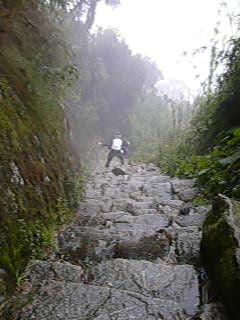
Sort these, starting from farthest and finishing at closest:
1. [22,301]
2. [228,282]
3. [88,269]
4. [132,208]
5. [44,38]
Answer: [44,38]
[132,208]
[88,269]
[22,301]
[228,282]

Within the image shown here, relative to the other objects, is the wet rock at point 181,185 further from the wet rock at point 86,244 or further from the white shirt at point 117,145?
the white shirt at point 117,145

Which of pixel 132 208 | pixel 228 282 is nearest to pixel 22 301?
pixel 228 282

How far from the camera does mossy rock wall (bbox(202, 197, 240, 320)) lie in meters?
2.35

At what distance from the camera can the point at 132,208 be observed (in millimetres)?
5598

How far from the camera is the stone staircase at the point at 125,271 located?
2.53 meters

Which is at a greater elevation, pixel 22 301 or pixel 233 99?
pixel 233 99

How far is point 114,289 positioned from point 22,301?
68 centimetres

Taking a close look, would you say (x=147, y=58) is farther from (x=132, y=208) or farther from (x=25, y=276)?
(x=25, y=276)

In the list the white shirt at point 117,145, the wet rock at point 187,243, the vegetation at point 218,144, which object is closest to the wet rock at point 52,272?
the wet rock at point 187,243

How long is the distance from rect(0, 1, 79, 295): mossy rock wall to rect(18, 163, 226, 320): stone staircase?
275 mm

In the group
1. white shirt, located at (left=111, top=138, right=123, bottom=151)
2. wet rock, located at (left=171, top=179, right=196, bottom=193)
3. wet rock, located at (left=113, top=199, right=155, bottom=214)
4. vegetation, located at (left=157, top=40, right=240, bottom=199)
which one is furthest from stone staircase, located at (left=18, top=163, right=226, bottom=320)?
white shirt, located at (left=111, top=138, right=123, bottom=151)

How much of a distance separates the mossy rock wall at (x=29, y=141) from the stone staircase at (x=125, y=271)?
0.27 meters

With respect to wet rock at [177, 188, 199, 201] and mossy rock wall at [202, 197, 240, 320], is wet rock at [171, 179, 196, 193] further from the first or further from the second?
mossy rock wall at [202, 197, 240, 320]

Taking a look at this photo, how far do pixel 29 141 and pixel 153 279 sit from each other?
7.06ft
